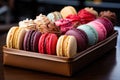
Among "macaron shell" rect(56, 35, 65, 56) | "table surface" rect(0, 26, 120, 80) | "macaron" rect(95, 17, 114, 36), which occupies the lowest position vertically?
"table surface" rect(0, 26, 120, 80)

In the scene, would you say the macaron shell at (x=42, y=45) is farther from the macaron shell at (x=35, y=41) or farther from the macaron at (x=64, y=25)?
the macaron at (x=64, y=25)

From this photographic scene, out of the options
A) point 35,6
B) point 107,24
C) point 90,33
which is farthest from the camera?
point 35,6

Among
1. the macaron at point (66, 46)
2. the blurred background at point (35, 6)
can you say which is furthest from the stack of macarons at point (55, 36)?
the blurred background at point (35, 6)

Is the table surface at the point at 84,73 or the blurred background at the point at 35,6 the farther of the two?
the blurred background at the point at 35,6

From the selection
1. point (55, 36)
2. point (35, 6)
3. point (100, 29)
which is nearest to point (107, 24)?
point (100, 29)

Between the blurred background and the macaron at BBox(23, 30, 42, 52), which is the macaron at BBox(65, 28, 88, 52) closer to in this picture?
the macaron at BBox(23, 30, 42, 52)

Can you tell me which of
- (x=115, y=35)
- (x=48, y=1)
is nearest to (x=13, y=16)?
(x=48, y=1)

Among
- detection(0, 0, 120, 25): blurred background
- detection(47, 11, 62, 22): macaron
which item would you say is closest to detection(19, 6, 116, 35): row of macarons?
detection(47, 11, 62, 22): macaron

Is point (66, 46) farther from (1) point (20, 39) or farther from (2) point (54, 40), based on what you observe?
(1) point (20, 39)
